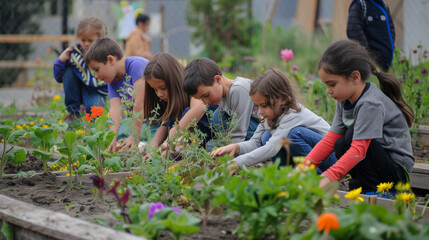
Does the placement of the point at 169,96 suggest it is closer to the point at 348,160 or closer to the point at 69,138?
the point at 69,138

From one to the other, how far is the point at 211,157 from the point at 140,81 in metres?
1.48

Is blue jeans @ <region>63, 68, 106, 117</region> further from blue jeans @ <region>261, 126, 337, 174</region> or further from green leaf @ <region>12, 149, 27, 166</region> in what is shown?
blue jeans @ <region>261, 126, 337, 174</region>

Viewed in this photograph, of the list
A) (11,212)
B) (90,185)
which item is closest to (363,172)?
(90,185)

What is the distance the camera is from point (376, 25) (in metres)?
4.24

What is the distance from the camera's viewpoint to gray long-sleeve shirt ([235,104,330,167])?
2.76m

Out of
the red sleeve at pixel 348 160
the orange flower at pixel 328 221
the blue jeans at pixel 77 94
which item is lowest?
the blue jeans at pixel 77 94

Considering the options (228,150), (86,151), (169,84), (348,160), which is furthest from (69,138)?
(348,160)

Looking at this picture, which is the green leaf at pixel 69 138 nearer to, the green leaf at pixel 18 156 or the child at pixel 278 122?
the green leaf at pixel 18 156

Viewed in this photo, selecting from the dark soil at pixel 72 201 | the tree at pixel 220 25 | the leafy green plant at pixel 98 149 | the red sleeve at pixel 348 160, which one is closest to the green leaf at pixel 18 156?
the dark soil at pixel 72 201

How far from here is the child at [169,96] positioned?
342 centimetres

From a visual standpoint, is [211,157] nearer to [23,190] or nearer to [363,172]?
[363,172]

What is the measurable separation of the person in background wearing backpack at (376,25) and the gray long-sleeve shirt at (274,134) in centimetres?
139

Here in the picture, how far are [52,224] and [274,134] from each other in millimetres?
1435

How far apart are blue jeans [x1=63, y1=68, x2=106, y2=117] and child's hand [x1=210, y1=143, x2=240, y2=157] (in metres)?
2.52
